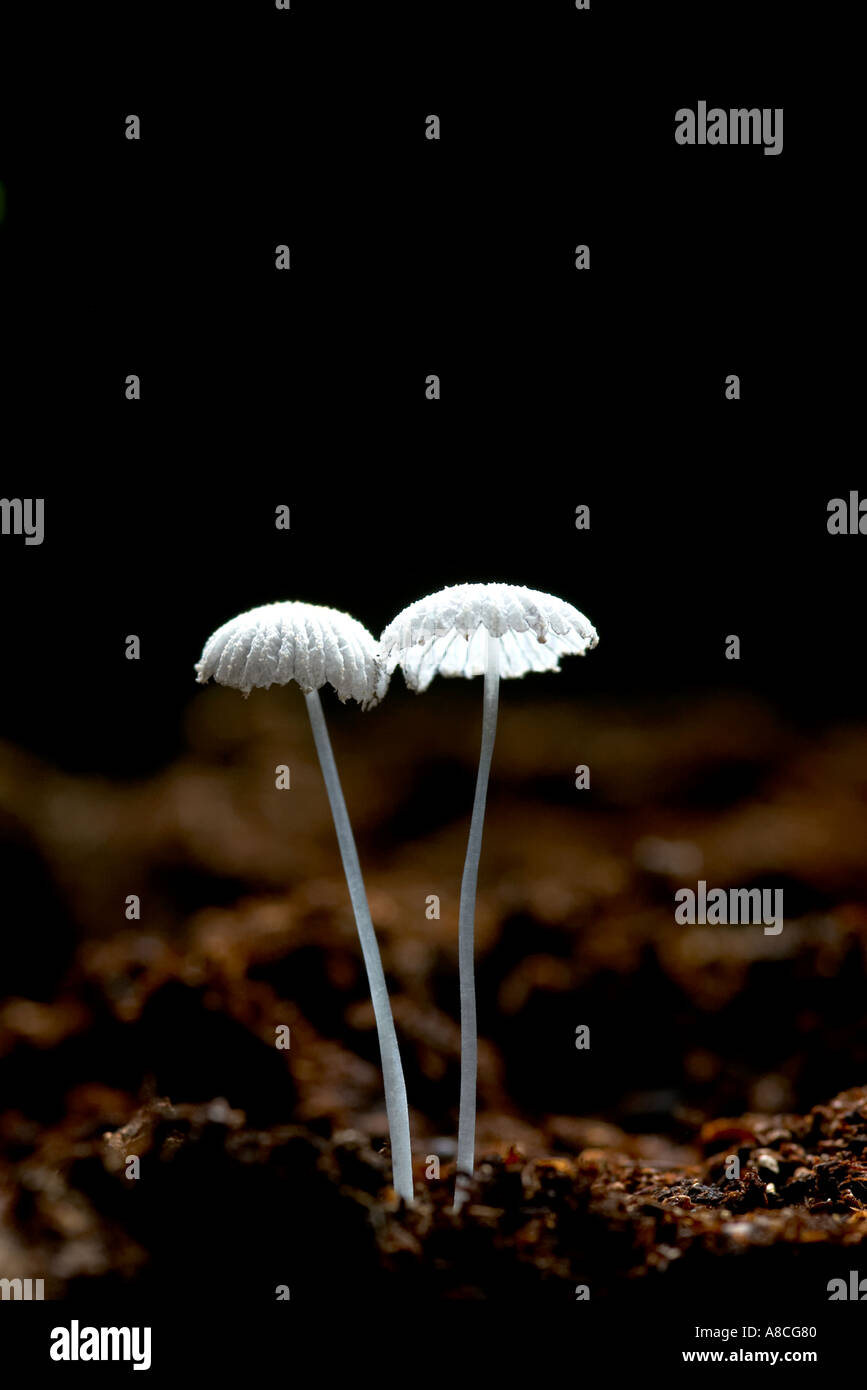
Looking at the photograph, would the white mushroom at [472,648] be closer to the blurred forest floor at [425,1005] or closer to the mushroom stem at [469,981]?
the mushroom stem at [469,981]

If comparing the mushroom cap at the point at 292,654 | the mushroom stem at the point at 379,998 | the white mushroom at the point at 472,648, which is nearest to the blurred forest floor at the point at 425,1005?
the mushroom stem at the point at 379,998

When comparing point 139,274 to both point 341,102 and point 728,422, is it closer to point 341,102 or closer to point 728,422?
point 341,102

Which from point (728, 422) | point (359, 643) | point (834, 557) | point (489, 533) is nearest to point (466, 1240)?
point (359, 643)

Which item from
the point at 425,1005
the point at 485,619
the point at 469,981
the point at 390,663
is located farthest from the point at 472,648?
the point at 425,1005

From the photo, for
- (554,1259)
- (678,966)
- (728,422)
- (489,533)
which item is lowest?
(554,1259)

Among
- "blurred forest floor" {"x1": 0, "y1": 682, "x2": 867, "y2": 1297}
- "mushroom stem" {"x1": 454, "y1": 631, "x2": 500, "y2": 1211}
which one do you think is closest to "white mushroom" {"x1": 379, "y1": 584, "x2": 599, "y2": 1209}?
"mushroom stem" {"x1": 454, "y1": 631, "x2": 500, "y2": 1211}

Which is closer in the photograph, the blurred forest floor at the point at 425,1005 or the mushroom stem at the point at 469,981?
the blurred forest floor at the point at 425,1005

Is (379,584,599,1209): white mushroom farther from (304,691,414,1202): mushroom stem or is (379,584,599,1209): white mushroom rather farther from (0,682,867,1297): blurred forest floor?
(0,682,867,1297): blurred forest floor
